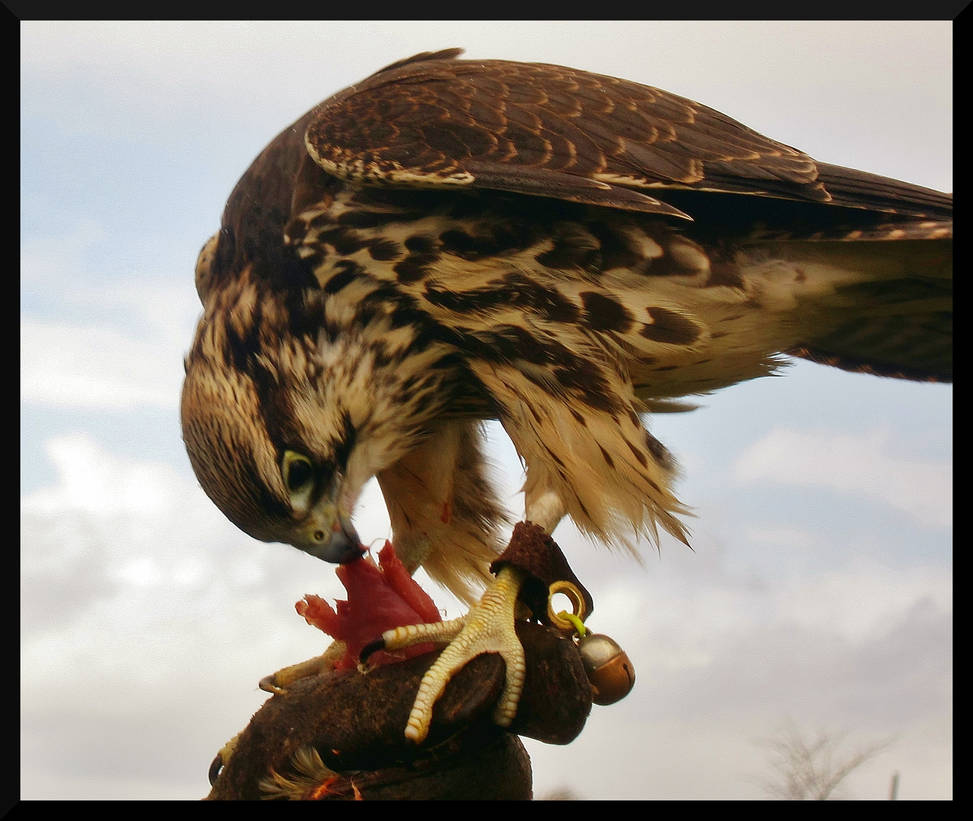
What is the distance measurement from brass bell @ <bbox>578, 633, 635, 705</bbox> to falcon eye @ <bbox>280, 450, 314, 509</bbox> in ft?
2.78

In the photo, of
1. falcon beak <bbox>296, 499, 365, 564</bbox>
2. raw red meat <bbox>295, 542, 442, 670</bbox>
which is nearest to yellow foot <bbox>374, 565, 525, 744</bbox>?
raw red meat <bbox>295, 542, 442, 670</bbox>

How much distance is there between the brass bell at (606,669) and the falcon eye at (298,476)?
848mm

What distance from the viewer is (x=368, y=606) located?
2926mm

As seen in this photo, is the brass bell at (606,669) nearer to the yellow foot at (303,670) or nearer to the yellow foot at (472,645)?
the yellow foot at (472,645)

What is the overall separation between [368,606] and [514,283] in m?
0.94

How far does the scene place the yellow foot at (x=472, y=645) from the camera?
2.62 meters

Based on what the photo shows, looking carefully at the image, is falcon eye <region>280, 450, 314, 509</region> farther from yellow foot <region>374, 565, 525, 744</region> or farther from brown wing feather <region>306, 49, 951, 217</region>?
brown wing feather <region>306, 49, 951, 217</region>

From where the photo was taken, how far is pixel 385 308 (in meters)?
3.07

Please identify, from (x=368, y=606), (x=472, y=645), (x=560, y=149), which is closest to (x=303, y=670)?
(x=368, y=606)

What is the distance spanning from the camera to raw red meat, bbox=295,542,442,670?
9.57ft

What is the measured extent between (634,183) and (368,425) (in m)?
1.01

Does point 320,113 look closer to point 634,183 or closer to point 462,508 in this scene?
point 634,183

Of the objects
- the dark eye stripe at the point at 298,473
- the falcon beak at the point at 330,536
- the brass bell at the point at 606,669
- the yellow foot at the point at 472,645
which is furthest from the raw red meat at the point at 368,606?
the brass bell at the point at 606,669
